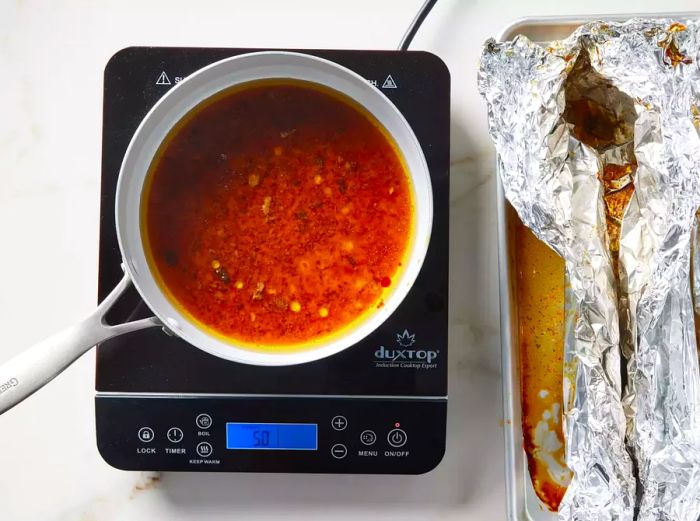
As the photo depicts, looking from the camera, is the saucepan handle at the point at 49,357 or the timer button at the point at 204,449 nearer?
the saucepan handle at the point at 49,357

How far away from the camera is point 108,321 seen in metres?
0.75

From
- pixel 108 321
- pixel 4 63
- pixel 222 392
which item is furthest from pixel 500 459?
pixel 4 63

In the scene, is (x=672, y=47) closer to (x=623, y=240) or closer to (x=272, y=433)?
(x=623, y=240)

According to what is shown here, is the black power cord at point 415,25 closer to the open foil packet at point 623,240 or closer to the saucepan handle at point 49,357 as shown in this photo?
the open foil packet at point 623,240

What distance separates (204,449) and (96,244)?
0.94 feet

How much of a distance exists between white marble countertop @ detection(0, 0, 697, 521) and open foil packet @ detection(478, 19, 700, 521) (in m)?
0.13

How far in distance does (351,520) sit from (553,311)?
35 cm

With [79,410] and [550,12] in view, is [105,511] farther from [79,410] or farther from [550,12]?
[550,12]

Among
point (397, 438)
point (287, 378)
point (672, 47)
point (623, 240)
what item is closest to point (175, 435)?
point (287, 378)

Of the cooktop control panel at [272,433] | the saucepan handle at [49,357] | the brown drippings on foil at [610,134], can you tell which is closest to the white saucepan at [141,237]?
the saucepan handle at [49,357]

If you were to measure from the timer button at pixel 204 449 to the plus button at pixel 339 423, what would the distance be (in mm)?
144

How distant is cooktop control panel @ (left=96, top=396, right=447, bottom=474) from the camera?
77 centimetres

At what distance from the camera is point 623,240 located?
2.34ft

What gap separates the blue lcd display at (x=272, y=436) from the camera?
0.77m
